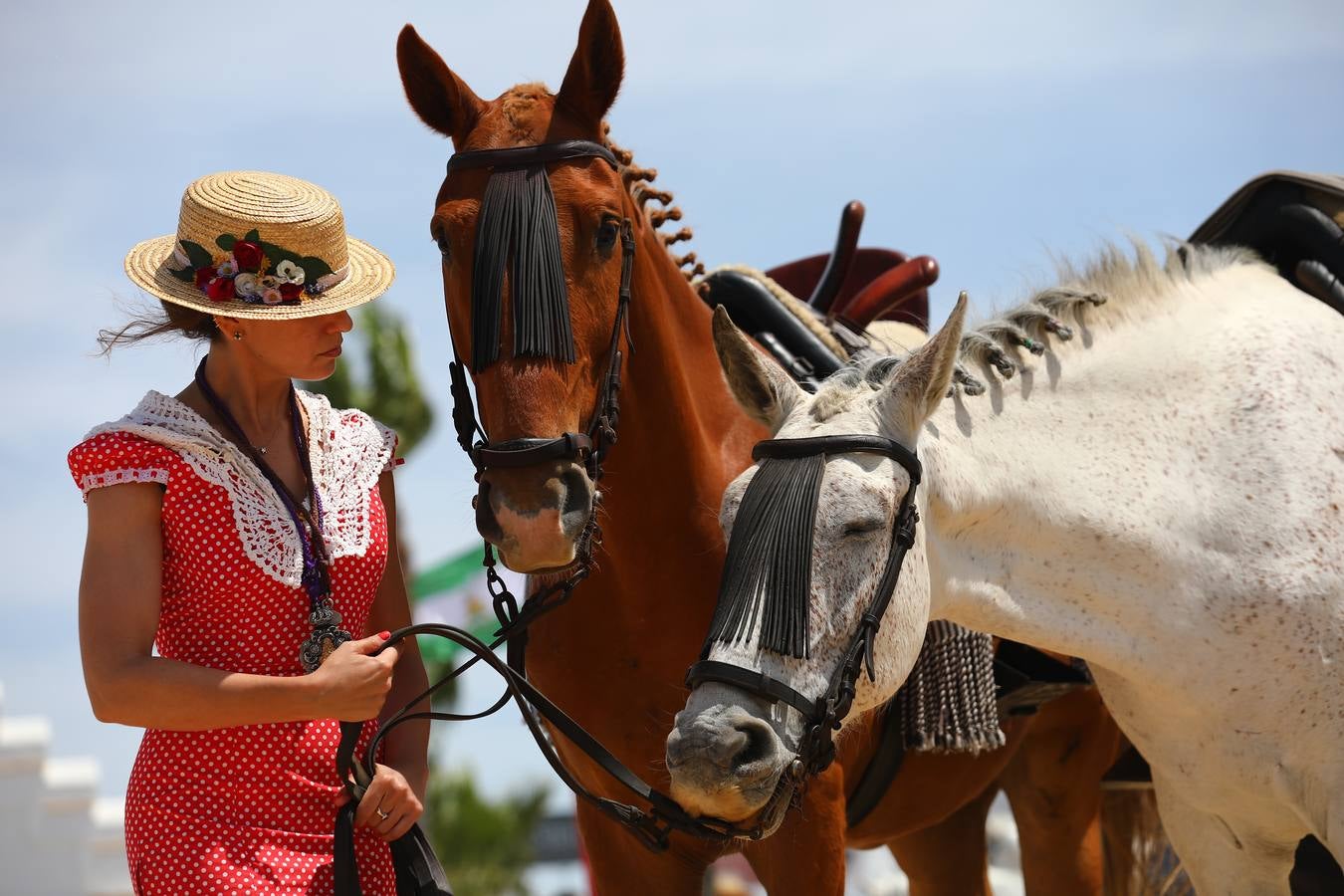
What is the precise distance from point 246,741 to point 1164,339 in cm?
213

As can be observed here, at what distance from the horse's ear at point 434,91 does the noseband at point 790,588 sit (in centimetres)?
116

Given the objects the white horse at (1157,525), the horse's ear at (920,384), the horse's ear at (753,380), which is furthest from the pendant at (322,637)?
the horse's ear at (920,384)

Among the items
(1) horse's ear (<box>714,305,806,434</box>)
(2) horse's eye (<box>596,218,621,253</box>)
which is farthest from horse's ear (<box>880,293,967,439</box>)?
(2) horse's eye (<box>596,218,621,253</box>)

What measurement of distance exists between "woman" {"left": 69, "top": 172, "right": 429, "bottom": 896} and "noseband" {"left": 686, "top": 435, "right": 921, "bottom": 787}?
0.65 metres

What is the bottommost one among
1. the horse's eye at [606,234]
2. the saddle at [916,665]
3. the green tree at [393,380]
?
the green tree at [393,380]

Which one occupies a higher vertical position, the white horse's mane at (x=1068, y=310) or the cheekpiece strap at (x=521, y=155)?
the cheekpiece strap at (x=521, y=155)

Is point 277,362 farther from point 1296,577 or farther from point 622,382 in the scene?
point 1296,577

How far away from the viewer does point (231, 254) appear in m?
2.62

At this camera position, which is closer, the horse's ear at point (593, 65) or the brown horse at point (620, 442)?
the brown horse at point (620, 442)

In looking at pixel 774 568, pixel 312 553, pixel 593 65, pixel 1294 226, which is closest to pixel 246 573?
pixel 312 553

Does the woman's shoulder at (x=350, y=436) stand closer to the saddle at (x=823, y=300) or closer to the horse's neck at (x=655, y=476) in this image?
the horse's neck at (x=655, y=476)

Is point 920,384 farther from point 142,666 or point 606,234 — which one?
point 142,666

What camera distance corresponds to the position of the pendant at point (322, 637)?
2557 mm

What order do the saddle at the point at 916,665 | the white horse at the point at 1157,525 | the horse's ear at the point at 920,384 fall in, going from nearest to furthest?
the horse's ear at the point at 920,384, the white horse at the point at 1157,525, the saddle at the point at 916,665
